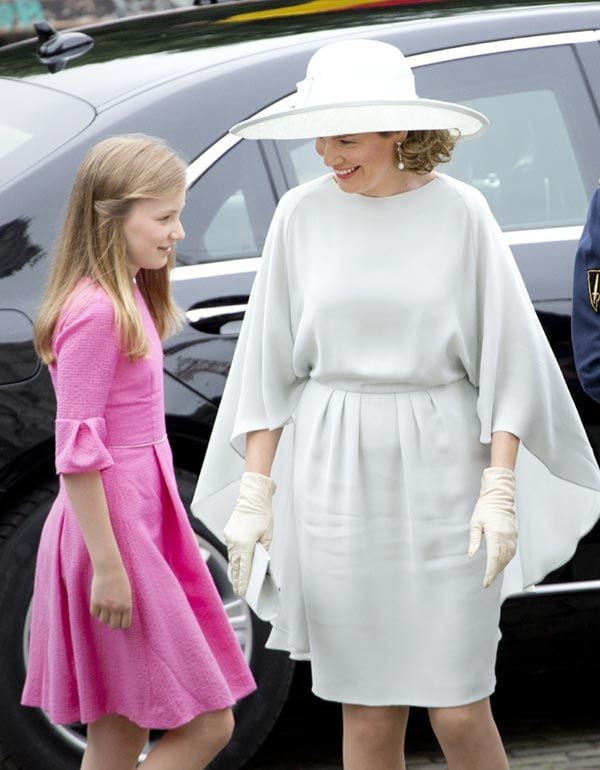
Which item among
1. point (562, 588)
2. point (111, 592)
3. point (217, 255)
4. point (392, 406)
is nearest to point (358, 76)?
point (392, 406)

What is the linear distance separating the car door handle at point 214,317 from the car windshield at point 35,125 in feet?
1.68

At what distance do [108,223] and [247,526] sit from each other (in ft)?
2.16

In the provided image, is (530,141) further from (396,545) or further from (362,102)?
(396,545)

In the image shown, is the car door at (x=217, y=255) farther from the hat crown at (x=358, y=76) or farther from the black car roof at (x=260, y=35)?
the hat crown at (x=358, y=76)

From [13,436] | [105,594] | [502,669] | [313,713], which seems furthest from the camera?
[313,713]

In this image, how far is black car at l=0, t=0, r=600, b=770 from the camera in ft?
13.9

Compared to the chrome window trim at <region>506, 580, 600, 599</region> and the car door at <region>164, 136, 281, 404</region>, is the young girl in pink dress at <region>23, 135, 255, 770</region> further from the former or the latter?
the chrome window trim at <region>506, 580, 600, 599</region>

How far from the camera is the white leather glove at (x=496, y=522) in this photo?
Answer: 341 centimetres

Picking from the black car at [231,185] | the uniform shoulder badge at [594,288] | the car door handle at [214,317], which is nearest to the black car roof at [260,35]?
the black car at [231,185]

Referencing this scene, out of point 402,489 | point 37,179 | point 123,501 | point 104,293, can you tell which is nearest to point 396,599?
point 402,489

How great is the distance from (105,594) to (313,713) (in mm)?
1789

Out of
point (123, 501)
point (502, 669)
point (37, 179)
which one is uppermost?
point (37, 179)

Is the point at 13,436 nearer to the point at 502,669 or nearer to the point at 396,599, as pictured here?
the point at 396,599

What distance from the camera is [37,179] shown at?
427cm
